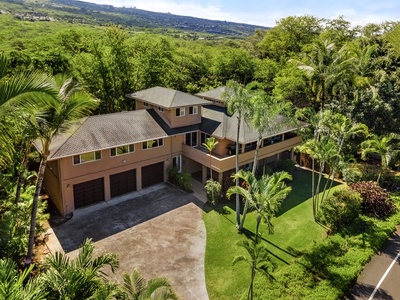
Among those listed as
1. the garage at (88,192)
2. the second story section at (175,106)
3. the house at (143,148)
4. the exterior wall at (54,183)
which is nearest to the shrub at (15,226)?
the exterior wall at (54,183)

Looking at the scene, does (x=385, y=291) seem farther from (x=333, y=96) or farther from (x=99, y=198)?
(x=333, y=96)

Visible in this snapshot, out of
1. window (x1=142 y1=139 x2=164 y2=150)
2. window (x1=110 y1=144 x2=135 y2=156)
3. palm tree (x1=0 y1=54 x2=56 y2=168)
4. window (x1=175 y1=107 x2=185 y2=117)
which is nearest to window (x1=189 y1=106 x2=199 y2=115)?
window (x1=175 y1=107 x2=185 y2=117)

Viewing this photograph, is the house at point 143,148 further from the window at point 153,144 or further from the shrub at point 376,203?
the shrub at point 376,203

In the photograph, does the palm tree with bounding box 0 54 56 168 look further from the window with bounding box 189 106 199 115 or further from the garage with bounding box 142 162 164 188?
the window with bounding box 189 106 199 115

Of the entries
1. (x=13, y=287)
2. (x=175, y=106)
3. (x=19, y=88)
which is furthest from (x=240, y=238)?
(x=19, y=88)

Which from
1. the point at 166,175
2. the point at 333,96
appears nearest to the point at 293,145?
the point at 333,96
